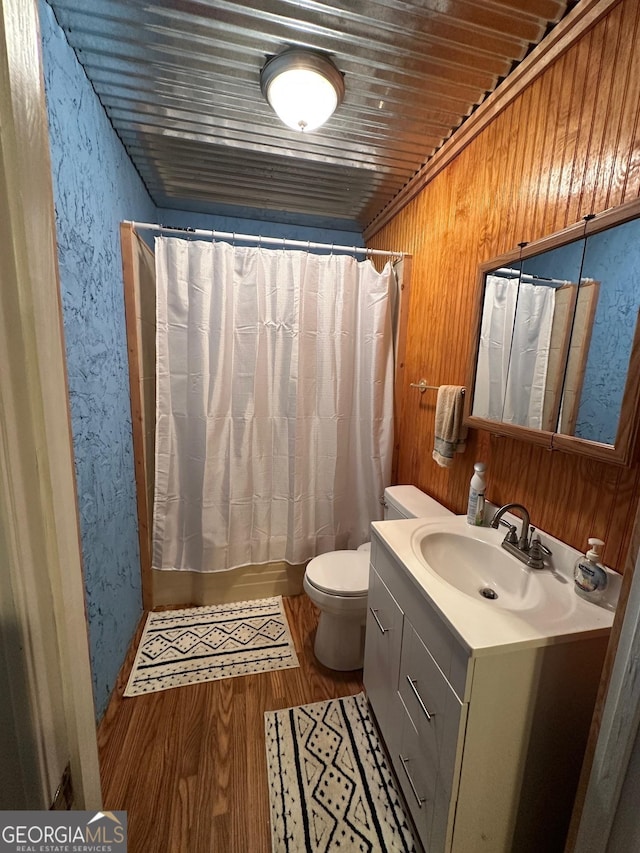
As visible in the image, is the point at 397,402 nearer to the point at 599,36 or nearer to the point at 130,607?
the point at 599,36

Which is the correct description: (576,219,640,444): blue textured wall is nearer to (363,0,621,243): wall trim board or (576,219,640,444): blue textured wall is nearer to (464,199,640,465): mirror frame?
(464,199,640,465): mirror frame

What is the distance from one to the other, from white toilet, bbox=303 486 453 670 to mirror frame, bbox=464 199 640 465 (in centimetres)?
52

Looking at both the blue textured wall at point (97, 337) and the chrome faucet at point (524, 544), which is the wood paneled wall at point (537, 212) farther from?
the blue textured wall at point (97, 337)

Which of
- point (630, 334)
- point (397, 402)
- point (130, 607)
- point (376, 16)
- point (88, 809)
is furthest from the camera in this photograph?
point (397, 402)

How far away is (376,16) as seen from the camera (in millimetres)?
1018

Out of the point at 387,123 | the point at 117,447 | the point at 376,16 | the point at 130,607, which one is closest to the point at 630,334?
the point at 376,16

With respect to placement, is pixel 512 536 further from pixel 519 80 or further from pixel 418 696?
pixel 519 80

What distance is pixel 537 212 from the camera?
1.14 meters

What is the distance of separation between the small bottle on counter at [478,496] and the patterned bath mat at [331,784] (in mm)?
Result: 942

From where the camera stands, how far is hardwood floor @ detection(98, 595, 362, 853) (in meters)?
1.04

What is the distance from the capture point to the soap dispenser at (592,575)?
0.89m

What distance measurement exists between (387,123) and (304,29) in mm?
527

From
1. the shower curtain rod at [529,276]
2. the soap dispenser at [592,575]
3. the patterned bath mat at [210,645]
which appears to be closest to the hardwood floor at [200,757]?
the patterned bath mat at [210,645]

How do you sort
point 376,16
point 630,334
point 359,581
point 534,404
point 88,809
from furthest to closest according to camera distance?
point 359,581, point 534,404, point 376,16, point 630,334, point 88,809
